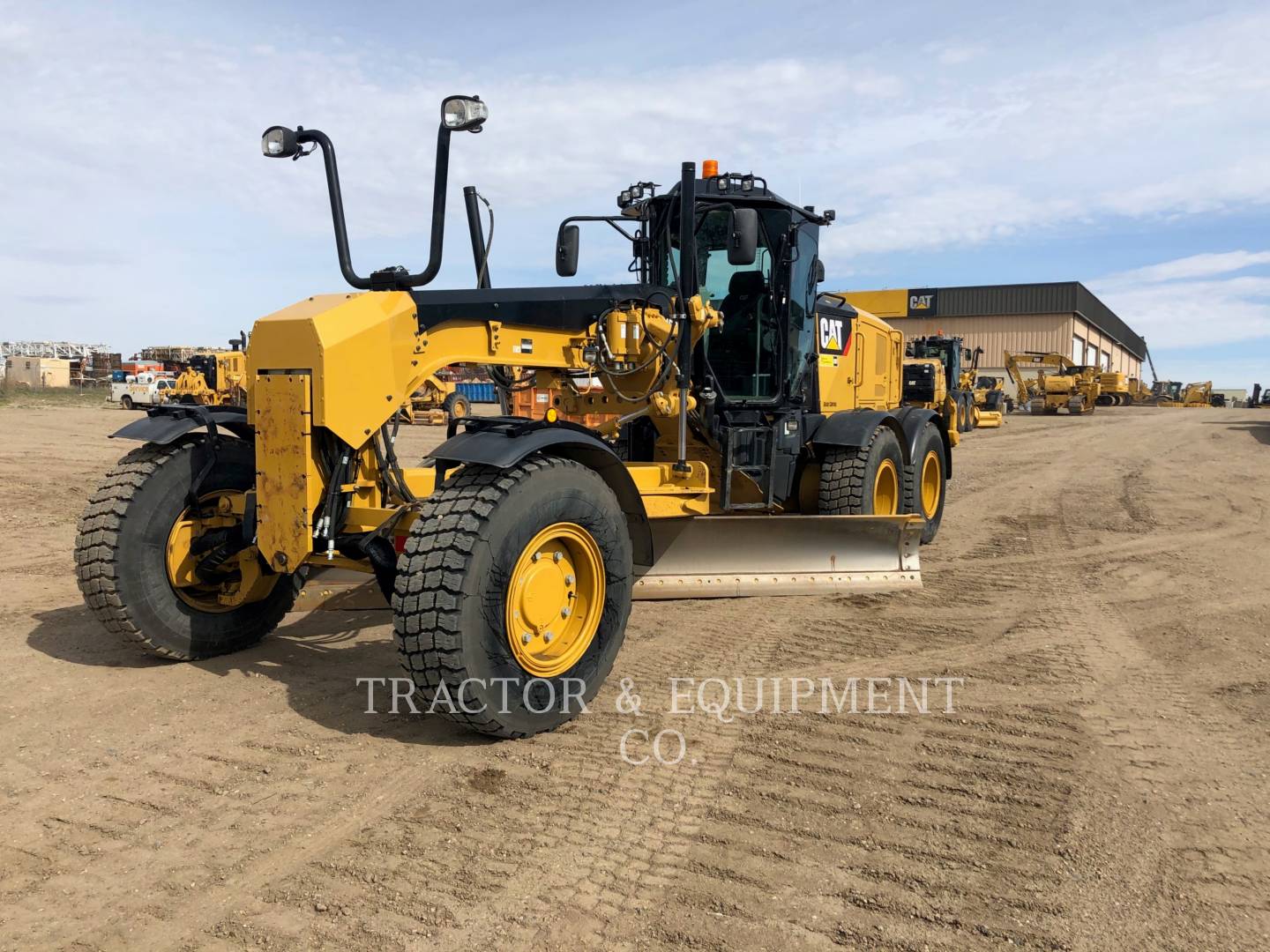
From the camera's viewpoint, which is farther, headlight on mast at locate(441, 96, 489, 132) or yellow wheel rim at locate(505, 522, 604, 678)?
headlight on mast at locate(441, 96, 489, 132)

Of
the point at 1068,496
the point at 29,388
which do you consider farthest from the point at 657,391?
the point at 29,388

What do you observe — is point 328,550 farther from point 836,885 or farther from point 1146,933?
point 1146,933

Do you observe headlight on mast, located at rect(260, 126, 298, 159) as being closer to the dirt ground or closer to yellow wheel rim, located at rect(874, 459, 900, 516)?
the dirt ground

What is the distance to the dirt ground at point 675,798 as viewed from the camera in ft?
8.72

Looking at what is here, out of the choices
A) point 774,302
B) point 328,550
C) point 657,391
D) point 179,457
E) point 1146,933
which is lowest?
point 1146,933

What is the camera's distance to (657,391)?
19.5 feet

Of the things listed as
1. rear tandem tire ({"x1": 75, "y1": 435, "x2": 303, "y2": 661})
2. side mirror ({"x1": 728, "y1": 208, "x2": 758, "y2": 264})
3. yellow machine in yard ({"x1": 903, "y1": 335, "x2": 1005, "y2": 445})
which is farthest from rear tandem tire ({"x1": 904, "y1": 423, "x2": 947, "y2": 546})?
yellow machine in yard ({"x1": 903, "y1": 335, "x2": 1005, "y2": 445})

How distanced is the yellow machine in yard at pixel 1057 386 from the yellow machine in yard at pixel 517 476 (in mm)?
33969

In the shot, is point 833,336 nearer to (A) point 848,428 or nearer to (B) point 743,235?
(A) point 848,428

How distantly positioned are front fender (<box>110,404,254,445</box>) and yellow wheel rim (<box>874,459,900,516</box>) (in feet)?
15.6

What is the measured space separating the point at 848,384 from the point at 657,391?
279 centimetres

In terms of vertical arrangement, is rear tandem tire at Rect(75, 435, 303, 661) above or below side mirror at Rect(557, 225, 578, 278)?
below

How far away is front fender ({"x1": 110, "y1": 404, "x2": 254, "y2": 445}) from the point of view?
463 centimetres

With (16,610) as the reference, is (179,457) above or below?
above
